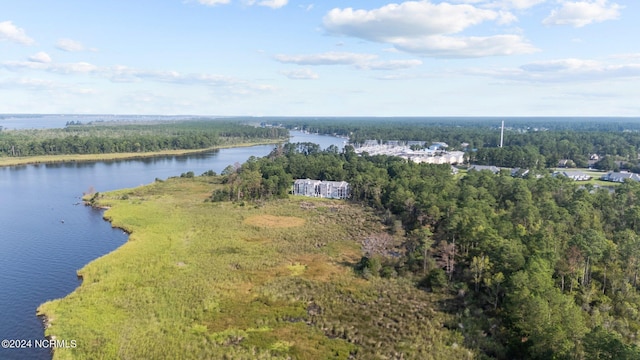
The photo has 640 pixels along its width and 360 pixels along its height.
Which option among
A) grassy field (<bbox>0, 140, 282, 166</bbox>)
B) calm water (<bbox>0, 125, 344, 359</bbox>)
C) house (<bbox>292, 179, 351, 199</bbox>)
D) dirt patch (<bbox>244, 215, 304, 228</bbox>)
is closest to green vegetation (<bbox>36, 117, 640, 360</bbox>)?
dirt patch (<bbox>244, 215, 304, 228</bbox>)

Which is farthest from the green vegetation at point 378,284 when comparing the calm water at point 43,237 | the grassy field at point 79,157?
the grassy field at point 79,157

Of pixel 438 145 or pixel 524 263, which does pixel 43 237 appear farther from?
pixel 438 145

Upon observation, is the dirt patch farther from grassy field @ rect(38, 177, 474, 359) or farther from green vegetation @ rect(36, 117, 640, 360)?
grassy field @ rect(38, 177, 474, 359)

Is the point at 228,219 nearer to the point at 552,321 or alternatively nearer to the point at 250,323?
the point at 250,323

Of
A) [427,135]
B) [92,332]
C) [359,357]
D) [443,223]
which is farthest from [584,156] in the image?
[92,332]

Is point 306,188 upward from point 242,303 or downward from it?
upward

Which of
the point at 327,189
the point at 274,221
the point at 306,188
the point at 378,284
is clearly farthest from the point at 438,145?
the point at 378,284
